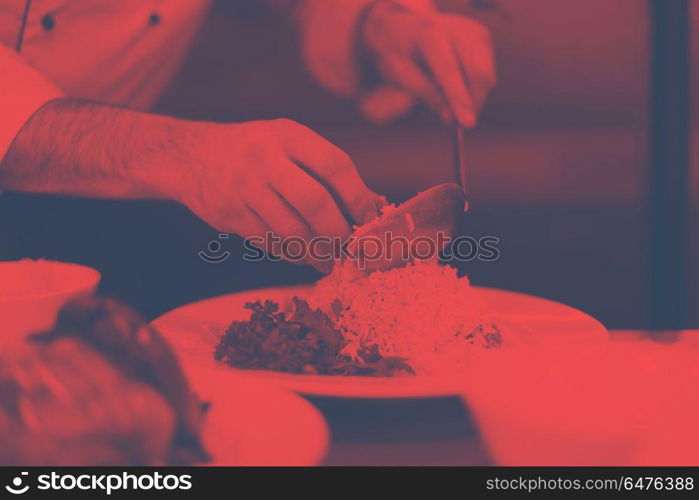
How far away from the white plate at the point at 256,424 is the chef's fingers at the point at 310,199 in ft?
1.19

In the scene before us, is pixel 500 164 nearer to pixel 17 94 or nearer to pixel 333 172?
pixel 333 172

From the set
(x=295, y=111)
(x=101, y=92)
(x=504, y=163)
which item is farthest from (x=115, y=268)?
(x=504, y=163)

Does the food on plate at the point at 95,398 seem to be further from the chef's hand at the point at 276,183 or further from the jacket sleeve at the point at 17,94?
the jacket sleeve at the point at 17,94

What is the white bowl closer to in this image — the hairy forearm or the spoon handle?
the hairy forearm

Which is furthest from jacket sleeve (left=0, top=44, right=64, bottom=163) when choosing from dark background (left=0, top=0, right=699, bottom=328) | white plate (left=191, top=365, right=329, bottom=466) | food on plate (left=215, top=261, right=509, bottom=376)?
white plate (left=191, top=365, right=329, bottom=466)

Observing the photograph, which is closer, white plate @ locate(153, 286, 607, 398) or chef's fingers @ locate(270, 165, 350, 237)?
white plate @ locate(153, 286, 607, 398)

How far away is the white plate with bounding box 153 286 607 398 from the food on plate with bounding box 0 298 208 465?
0.36 feet

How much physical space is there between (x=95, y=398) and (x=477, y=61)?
0.87 metres

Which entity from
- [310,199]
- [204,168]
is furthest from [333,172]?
[204,168]

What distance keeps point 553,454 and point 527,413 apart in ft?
0.11

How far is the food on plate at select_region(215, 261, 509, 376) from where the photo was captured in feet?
2.36

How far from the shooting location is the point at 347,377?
2.20 feet

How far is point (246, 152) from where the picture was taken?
39.6 inches
